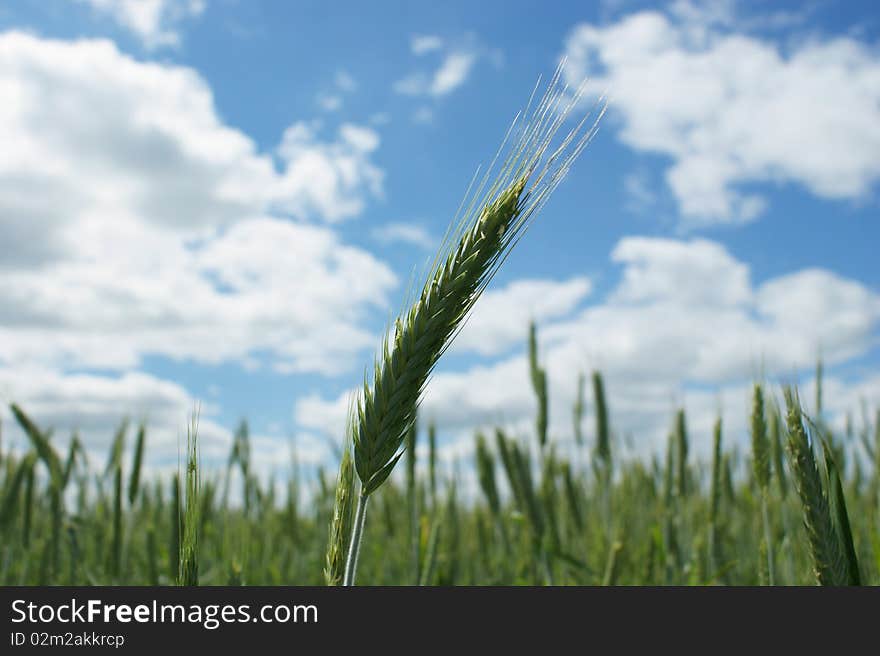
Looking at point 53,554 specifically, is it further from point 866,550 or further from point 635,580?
point 866,550

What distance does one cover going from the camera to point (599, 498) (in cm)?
554

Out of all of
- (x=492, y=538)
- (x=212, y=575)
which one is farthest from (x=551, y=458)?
(x=212, y=575)

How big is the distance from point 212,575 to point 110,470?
873mm

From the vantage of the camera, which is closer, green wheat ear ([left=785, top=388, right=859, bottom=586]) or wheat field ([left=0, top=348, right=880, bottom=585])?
green wheat ear ([left=785, top=388, right=859, bottom=586])

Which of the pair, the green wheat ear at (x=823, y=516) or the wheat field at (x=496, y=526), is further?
the wheat field at (x=496, y=526)

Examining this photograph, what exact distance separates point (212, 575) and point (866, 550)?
10.9 feet

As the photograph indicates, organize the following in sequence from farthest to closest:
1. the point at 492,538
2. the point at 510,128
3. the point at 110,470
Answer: the point at 492,538, the point at 110,470, the point at 510,128

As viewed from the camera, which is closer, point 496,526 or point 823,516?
point 823,516

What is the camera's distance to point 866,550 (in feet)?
12.0

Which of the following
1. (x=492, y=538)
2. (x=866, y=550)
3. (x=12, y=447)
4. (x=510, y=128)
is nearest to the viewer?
(x=510, y=128)
